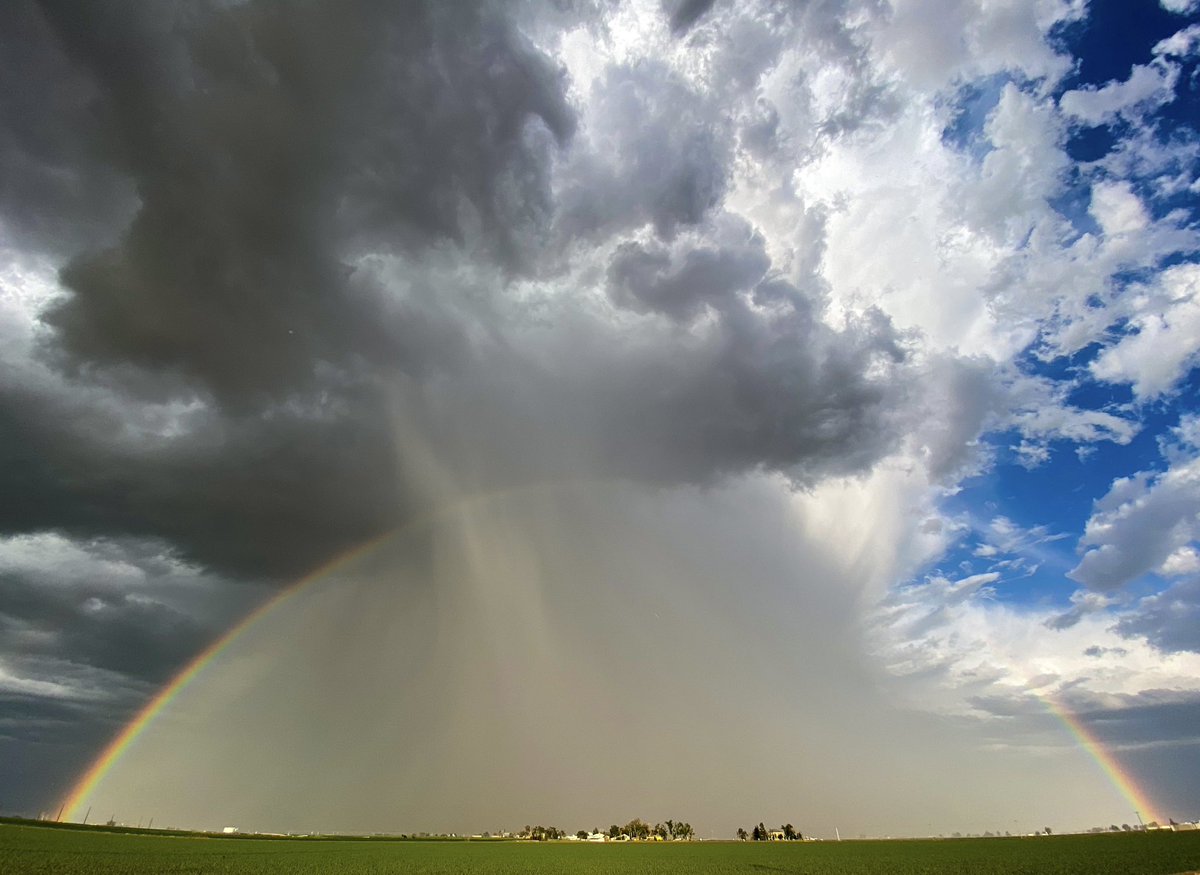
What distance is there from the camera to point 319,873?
55.4 m

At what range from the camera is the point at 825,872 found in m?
59.2

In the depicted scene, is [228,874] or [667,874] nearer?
[228,874]

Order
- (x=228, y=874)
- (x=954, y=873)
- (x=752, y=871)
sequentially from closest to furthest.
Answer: (x=228, y=874) → (x=954, y=873) → (x=752, y=871)

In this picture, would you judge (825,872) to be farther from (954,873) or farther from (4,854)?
(4,854)

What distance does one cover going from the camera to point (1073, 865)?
58.6 m

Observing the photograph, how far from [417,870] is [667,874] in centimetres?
2319

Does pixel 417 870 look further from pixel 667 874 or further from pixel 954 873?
pixel 954 873

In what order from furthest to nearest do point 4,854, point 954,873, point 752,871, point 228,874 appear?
point 752,871 < point 4,854 < point 954,873 < point 228,874

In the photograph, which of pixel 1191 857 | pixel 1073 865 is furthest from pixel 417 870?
pixel 1191 857

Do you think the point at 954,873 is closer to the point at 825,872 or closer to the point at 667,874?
the point at 825,872

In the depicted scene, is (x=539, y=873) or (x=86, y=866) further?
(x=539, y=873)

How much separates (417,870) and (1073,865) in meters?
59.3

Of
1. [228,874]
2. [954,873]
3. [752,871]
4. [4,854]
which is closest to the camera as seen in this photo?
[228,874]

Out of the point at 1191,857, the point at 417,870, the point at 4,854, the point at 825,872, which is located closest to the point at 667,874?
the point at 825,872
